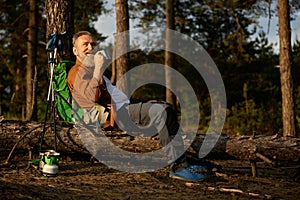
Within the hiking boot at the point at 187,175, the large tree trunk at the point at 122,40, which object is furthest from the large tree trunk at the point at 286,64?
the hiking boot at the point at 187,175

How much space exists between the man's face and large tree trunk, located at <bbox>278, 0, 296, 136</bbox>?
270 inches

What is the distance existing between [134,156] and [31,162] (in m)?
1.47

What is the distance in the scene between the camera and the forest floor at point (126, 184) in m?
4.83

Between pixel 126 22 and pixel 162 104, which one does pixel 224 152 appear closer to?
pixel 162 104

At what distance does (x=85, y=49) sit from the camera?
637cm

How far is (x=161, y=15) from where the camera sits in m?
20.7

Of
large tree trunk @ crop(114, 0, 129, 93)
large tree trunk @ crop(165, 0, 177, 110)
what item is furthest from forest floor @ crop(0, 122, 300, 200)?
large tree trunk @ crop(165, 0, 177, 110)

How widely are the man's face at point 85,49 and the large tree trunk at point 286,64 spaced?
6.85 meters

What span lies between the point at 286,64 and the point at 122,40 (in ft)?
13.9

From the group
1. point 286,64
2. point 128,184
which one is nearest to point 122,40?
point 286,64

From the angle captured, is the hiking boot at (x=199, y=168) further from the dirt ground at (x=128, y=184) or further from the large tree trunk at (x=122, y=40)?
the large tree trunk at (x=122, y=40)

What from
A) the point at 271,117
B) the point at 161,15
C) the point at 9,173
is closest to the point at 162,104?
the point at 9,173

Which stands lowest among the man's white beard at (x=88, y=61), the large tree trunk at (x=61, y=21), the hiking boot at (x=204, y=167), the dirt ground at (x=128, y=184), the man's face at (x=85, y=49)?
the dirt ground at (x=128, y=184)

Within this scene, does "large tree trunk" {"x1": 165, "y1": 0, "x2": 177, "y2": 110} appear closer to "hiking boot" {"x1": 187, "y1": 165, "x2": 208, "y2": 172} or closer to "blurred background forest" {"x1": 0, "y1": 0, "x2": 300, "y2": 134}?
"blurred background forest" {"x1": 0, "y1": 0, "x2": 300, "y2": 134}
